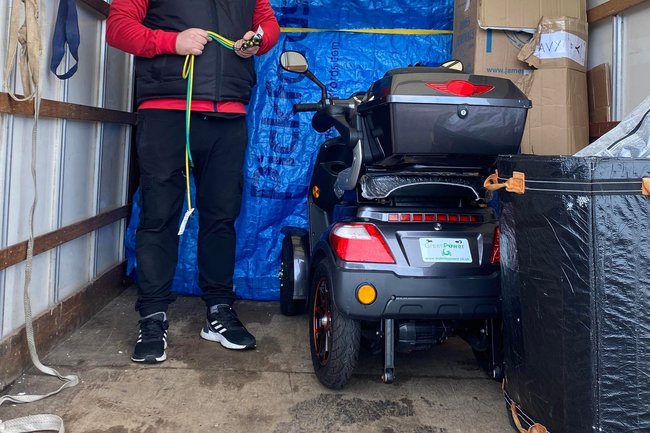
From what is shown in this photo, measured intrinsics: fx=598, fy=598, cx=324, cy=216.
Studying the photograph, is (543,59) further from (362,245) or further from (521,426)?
(521,426)

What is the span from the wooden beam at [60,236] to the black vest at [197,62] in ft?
2.30

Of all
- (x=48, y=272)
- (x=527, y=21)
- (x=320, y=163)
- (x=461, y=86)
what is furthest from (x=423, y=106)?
(x=48, y=272)

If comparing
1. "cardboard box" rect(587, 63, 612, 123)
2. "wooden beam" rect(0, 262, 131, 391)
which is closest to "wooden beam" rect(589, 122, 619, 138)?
"cardboard box" rect(587, 63, 612, 123)

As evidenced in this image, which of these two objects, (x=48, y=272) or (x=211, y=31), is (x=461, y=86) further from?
(x=48, y=272)

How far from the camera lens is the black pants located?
8.67 ft

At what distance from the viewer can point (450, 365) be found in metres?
2.66

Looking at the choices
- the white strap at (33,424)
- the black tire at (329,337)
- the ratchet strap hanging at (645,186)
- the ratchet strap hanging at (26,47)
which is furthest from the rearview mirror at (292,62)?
the white strap at (33,424)

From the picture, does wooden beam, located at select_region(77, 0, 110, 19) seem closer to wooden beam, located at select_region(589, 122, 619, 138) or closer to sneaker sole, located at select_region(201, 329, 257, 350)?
sneaker sole, located at select_region(201, 329, 257, 350)

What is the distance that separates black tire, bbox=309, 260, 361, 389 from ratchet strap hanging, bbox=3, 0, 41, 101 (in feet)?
4.22

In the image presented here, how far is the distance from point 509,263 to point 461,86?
0.61 m

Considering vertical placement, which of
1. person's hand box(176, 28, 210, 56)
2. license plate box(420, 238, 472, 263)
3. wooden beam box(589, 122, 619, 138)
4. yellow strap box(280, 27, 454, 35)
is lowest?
license plate box(420, 238, 472, 263)

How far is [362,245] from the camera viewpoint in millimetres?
2145

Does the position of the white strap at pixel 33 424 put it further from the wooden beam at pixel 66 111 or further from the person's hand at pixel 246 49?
the person's hand at pixel 246 49

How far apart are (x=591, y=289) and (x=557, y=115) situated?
5.44 feet
